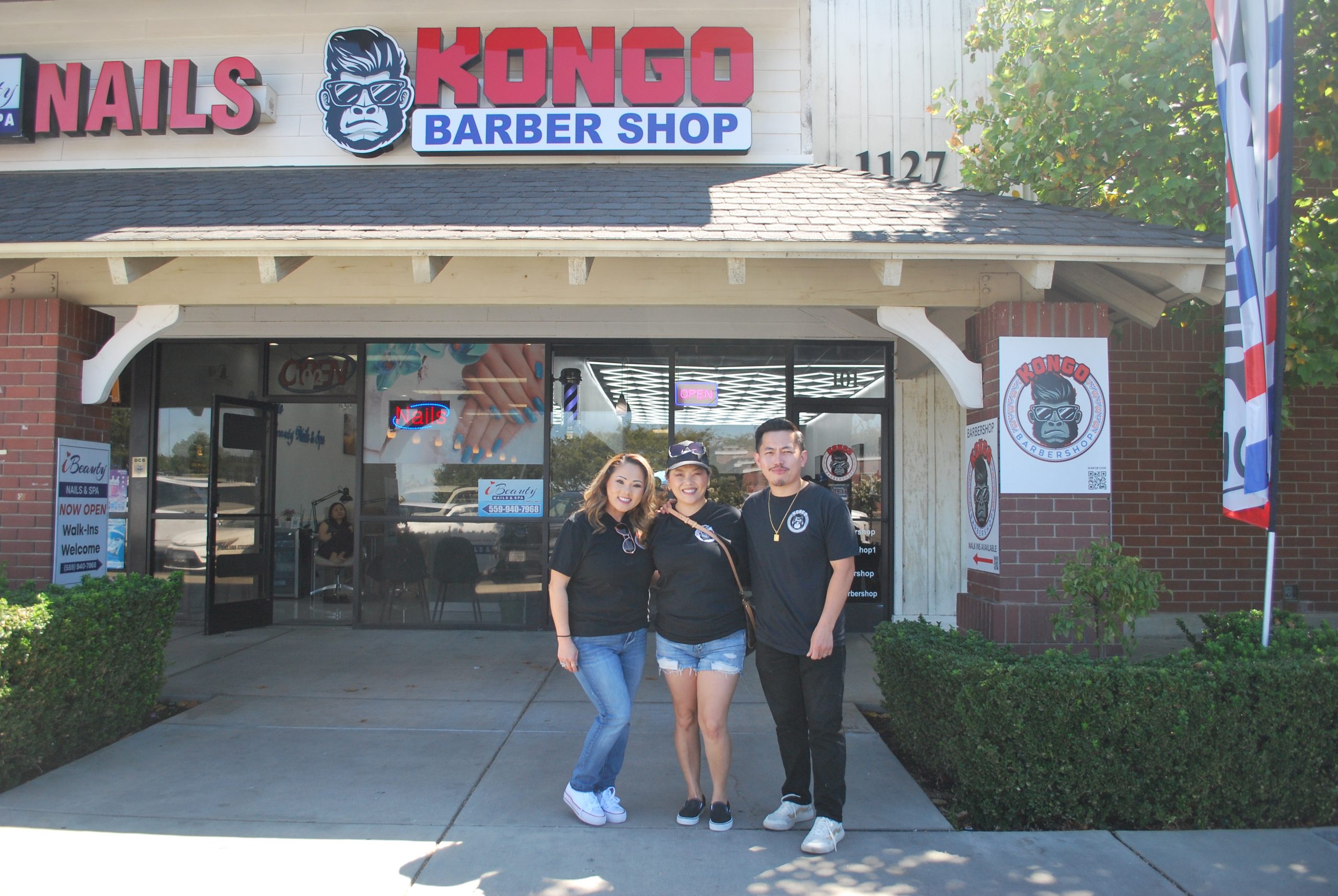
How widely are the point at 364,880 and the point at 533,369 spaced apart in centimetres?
577

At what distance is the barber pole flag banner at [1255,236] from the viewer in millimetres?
4316

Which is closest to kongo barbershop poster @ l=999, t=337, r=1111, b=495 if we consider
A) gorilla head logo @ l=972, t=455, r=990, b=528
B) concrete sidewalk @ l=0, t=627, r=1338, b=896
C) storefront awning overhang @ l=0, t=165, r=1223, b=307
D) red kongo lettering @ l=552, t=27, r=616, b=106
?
gorilla head logo @ l=972, t=455, r=990, b=528

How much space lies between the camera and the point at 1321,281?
19.6 ft

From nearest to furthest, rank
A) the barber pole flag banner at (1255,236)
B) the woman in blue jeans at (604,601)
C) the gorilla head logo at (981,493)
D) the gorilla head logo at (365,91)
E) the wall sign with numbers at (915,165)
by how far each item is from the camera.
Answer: the woman in blue jeans at (604,601)
the barber pole flag banner at (1255,236)
the gorilla head logo at (981,493)
the gorilla head logo at (365,91)
the wall sign with numbers at (915,165)

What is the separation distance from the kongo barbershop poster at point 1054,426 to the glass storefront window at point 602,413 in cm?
366

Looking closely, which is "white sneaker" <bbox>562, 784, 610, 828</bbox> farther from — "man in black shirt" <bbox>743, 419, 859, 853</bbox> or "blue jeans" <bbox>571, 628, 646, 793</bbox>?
"man in black shirt" <bbox>743, 419, 859, 853</bbox>

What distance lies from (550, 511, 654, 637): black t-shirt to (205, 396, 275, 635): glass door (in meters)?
5.80

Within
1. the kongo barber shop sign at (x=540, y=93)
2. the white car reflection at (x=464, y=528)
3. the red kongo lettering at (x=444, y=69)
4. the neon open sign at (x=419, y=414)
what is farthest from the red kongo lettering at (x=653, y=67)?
the white car reflection at (x=464, y=528)

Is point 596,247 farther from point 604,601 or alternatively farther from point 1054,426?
point 1054,426

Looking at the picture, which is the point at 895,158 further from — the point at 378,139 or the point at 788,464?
the point at 788,464

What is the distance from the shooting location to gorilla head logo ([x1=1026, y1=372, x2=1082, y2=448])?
5816 millimetres

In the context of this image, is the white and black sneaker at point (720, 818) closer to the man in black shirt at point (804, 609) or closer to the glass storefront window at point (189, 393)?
the man in black shirt at point (804, 609)

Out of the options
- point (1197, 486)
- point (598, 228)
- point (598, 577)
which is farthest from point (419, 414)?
point (1197, 486)

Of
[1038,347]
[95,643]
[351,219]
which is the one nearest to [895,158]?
[1038,347]
